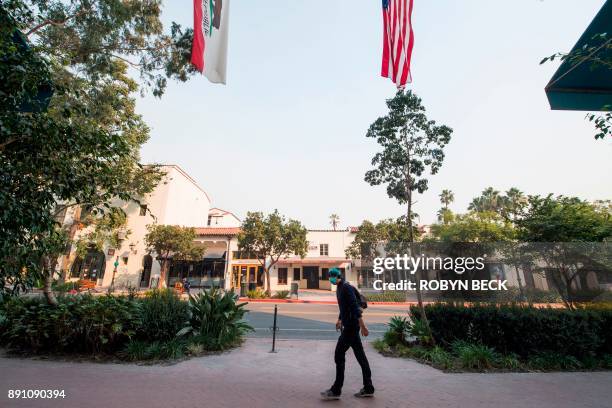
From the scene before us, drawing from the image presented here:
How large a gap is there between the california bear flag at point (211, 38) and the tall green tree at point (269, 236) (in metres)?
19.4

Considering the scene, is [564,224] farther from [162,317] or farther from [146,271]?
[146,271]

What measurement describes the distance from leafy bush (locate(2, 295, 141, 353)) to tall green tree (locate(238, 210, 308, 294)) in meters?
18.4

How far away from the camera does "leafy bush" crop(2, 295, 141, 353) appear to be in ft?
→ 20.1

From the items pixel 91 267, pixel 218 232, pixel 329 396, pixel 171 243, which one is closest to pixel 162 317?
pixel 329 396

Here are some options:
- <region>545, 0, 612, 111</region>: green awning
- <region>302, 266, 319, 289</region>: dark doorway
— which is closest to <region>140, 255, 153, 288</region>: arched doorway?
<region>302, 266, 319, 289</region>: dark doorway

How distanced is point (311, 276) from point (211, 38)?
3061cm

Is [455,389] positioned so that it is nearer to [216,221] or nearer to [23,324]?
[23,324]

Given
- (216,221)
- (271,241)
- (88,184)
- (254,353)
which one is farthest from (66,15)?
(216,221)

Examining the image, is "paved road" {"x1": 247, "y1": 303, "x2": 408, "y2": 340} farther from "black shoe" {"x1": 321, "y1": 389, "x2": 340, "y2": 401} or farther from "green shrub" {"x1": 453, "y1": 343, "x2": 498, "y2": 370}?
"black shoe" {"x1": 321, "y1": 389, "x2": 340, "y2": 401}

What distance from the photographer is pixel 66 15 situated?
7.84 m

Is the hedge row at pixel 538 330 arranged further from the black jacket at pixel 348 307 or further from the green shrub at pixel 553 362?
the black jacket at pixel 348 307

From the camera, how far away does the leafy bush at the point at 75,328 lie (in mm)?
6129

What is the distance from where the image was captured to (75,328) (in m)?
6.13

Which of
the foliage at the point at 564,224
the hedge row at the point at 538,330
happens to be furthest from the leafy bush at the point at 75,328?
the foliage at the point at 564,224
